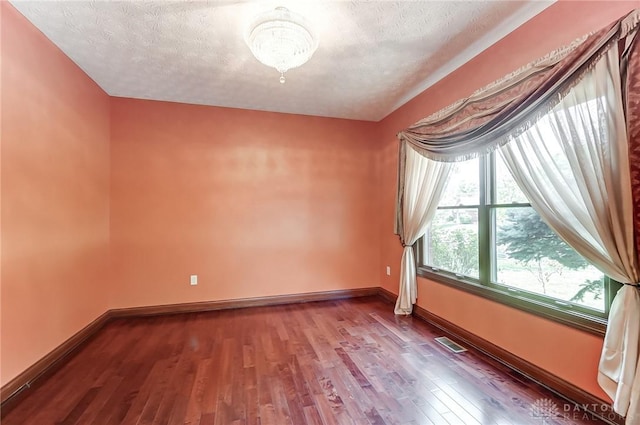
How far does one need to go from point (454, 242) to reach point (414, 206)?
597 mm

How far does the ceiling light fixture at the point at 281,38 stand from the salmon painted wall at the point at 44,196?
168 centimetres

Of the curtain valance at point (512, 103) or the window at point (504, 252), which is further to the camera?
the window at point (504, 252)

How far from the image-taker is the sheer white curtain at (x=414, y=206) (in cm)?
294

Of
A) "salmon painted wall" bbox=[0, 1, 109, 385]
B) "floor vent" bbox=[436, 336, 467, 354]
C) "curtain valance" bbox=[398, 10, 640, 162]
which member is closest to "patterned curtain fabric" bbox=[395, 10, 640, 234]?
"curtain valance" bbox=[398, 10, 640, 162]

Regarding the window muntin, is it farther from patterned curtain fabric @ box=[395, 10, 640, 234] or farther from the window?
patterned curtain fabric @ box=[395, 10, 640, 234]

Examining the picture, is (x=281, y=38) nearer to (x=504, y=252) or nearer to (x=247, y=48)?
(x=247, y=48)

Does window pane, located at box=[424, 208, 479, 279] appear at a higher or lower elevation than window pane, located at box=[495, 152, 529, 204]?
lower

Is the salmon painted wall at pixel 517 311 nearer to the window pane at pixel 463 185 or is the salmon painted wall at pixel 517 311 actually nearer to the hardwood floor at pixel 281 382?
the hardwood floor at pixel 281 382

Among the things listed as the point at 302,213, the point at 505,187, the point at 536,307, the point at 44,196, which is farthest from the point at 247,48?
the point at 536,307

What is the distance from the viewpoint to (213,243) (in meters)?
3.56

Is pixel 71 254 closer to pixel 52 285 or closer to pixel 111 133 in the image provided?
pixel 52 285

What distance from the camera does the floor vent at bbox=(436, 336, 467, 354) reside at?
2455 millimetres

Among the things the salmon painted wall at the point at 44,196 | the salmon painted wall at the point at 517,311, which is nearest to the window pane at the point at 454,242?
the salmon painted wall at the point at 517,311

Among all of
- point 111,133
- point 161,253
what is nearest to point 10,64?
point 111,133
